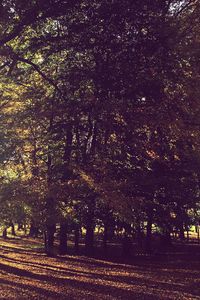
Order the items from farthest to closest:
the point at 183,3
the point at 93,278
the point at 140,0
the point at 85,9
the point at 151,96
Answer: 1. the point at 93,278
2. the point at 183,3
3. the point at 151,96
4. the point at 85,9
5. the point at 140,0

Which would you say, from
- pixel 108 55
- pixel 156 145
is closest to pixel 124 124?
pixel 156 145

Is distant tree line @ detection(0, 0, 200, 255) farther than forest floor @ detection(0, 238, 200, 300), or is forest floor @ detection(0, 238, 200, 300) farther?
forest floor @ detection(0, 238, 200, 300)

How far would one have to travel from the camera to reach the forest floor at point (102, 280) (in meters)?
12.4

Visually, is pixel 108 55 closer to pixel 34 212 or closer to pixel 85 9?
pixel 85 9

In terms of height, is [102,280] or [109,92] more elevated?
[109,92]

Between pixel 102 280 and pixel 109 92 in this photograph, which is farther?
pixel 102 280

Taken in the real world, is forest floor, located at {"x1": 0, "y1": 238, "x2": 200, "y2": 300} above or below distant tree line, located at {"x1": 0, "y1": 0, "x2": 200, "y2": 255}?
below

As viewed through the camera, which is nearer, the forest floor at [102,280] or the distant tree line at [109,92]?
the distant tree line at [109,92]

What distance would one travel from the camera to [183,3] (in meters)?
14.5

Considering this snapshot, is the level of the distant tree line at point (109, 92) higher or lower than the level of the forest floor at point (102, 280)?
higher

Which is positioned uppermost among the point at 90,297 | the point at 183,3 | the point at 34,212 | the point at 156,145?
the point at 183,3

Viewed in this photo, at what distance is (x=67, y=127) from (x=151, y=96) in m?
7.65

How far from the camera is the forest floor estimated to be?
12.4m

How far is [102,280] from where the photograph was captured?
15.3m
